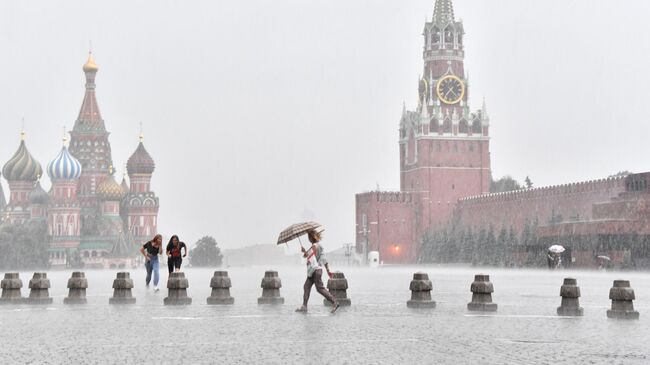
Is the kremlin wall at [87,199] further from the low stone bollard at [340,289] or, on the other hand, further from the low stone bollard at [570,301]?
the low stone bollard at [570,301]

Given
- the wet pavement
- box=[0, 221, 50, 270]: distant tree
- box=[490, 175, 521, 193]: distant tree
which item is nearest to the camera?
the wet pavement

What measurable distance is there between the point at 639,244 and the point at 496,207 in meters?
43.2

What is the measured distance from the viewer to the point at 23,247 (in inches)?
4402

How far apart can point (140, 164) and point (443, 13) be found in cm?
3503

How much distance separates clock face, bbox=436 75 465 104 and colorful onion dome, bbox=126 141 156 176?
31.2m

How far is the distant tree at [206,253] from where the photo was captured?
125 metres

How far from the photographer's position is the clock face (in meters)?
125

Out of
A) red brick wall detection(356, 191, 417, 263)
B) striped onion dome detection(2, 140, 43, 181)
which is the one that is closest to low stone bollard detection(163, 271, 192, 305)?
red brick wall detection(356, 191, 417, 263)

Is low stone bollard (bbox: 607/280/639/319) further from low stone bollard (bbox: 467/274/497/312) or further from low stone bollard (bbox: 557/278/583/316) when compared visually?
low stone bollard (bbox: 467/274/497/312)

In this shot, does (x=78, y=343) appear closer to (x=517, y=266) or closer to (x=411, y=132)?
(x=517, y=266)

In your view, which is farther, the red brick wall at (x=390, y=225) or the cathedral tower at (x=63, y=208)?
the cathedral tower at (x=63, y=208)

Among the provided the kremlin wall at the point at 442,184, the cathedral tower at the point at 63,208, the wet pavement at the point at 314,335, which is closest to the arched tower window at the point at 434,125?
the kremlin wall at the point at 442,184

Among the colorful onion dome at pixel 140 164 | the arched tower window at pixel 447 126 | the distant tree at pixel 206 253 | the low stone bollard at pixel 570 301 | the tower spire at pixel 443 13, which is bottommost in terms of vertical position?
the low stone bollard at pixel 570 301

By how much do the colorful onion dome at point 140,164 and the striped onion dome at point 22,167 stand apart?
9.91 metres
